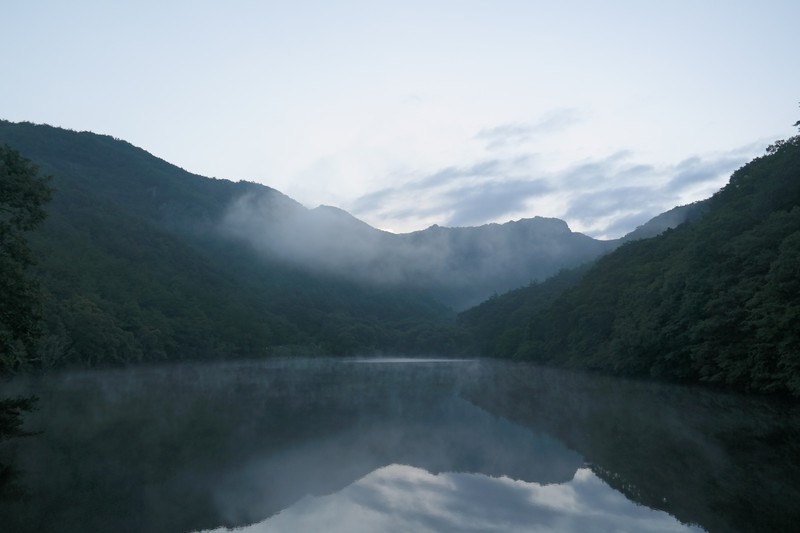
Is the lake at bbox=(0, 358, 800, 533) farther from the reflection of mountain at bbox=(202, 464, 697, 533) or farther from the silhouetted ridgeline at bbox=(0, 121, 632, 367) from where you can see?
the silhouetted ridgeline at bbox=(0, 121, 632, 367)

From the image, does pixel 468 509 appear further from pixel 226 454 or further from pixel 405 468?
pixel 226 454

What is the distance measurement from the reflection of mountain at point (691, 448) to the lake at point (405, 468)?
5 centimetres

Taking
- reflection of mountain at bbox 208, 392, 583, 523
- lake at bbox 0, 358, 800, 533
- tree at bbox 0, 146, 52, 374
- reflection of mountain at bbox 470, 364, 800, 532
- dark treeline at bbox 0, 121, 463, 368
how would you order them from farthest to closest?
dark treeline at bbox 0, 121, 463, 368
tree at bbox 0, 146, 52, 374
reflection of mountain at bbox 208, 392, 583, 523
reflection of mountain at bbox 470, 364, 800, 532
lake at bbox 0, 358, 800, 533

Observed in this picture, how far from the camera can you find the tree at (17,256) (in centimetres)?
1600

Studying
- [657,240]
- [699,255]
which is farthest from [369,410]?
[657,240]

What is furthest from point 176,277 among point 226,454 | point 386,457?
point 386,457

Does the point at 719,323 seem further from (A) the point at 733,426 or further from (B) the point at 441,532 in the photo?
(B) the point at 441,532

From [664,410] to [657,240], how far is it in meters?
48.4

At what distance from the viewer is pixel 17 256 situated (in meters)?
17.3

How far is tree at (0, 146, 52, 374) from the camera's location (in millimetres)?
16000

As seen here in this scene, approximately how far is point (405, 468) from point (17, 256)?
446 inches

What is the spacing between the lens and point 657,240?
2672 inches

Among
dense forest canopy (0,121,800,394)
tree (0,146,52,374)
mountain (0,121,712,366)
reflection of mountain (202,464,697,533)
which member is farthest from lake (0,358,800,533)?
mountain (0,121,712,366)

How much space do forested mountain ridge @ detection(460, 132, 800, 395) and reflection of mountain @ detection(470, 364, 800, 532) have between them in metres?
2.45
